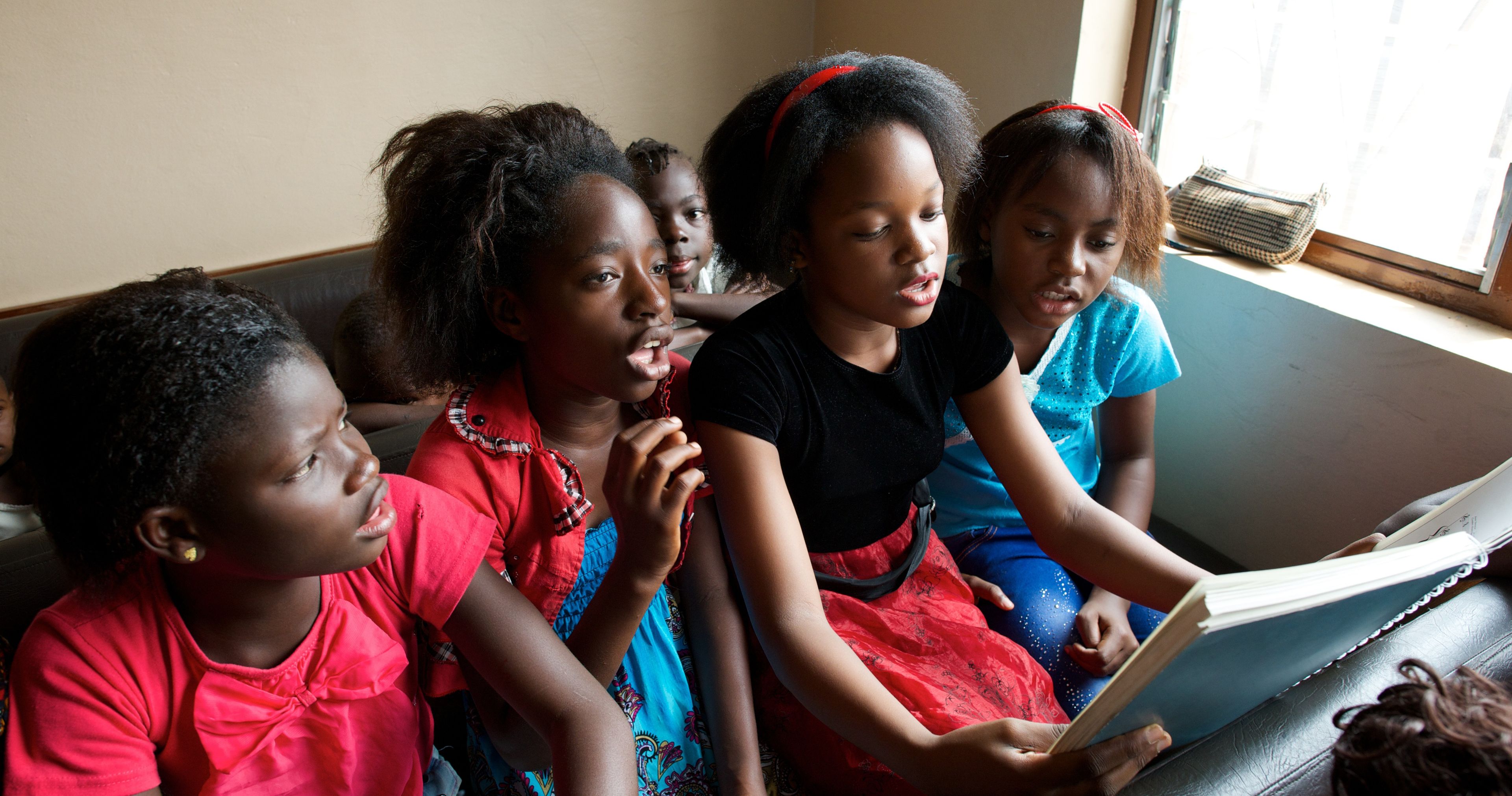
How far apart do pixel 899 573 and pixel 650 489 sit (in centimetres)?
42

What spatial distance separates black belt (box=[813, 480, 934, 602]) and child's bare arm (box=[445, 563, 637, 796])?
301mm

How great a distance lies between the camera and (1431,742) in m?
0.52

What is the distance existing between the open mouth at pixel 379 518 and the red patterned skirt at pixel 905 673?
471 mm

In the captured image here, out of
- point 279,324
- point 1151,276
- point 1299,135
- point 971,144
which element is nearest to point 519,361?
point 279,324

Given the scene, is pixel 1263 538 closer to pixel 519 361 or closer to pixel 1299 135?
pixel 1299 135

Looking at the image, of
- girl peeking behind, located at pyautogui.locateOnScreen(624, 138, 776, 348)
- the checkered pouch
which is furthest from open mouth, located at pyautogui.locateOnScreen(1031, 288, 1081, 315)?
the checkered pouch

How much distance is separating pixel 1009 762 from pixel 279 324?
0.74m

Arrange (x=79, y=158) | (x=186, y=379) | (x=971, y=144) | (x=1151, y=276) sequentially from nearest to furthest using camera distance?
(x=186, y=379) → (x=971, y=144) → (x=1151, y=276) → (x=79, y=158)

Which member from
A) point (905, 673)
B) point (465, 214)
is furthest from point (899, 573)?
point (465, 214)

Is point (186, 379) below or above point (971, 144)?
below

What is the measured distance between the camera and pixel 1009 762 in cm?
76

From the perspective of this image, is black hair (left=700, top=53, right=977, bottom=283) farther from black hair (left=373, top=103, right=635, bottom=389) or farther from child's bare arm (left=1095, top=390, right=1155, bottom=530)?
child's bare arm (left=1095, top=390, right=1155, bottom=530)

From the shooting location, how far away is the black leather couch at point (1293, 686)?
2.69 ft

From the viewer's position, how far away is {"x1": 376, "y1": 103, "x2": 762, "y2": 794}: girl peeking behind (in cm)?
105
